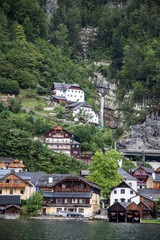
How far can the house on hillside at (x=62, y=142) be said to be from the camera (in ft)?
307

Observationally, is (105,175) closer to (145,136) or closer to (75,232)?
(75,232)

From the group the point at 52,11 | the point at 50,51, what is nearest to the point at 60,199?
the point at 50,51

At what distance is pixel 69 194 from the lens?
66125 millimetres

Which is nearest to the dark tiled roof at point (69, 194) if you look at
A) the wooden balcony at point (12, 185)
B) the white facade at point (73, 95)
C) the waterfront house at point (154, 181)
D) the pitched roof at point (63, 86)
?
the wooden balcony at point (12, 185)

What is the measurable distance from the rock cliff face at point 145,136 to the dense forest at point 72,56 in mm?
6004

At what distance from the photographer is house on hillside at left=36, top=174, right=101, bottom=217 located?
6450 cm

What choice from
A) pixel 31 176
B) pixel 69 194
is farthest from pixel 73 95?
pixel 69 194

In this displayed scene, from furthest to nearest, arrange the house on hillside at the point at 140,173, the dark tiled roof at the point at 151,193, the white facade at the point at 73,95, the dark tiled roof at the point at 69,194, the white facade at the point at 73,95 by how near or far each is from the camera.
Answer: the white facade at the point at 73,95 < the white facade at the point at 73,95 < the house on hillside at the point at 140,173 < the dark tiled roof at the point at 151,193 < the dark tiled roof at the point at 69,194

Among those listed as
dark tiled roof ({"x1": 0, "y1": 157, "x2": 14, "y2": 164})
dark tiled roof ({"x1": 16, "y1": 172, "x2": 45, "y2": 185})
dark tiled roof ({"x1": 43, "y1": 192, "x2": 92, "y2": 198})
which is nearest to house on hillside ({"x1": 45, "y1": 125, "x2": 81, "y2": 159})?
dark tiled roof ({"x1": 0, "y1": 157, "x2": 14, "y2": 164})

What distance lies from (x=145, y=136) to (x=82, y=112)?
1895 cm

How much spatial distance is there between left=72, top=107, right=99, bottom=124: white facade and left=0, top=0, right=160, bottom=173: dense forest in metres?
6.10

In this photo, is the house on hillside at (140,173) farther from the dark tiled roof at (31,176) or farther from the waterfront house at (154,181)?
the dark tiled roof at (31,176)

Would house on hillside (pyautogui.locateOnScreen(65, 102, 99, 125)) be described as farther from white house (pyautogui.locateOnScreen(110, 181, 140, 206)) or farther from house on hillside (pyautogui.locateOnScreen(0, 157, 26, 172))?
white house (pyautogui.locateOnScreen(110, 181, 140, 206))

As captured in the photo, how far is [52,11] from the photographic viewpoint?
184 metres
